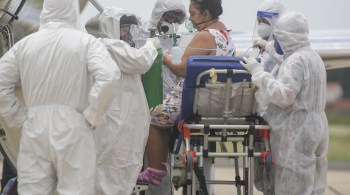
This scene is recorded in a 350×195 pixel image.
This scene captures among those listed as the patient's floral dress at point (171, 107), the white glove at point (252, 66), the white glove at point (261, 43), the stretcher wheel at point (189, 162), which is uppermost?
the white glove at point (252, 66)

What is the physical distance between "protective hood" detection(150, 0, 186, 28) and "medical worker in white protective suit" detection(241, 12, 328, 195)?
44.9 inches

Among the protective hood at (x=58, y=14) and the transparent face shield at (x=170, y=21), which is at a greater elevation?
the protective hood at (x=58, y=14)

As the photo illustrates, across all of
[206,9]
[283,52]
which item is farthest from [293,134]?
[206,9]

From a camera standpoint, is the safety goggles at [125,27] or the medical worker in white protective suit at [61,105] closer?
the medical worker in white protective suit at [61,105]

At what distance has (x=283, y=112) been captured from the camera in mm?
7281

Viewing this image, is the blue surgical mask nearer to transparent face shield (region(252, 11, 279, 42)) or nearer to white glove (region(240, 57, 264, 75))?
white glove (region(240, 57, 264, 75))

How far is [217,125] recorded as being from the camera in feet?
23.5

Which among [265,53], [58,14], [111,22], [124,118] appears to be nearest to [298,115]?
[265,53]

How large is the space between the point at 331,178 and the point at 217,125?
6.41 metres

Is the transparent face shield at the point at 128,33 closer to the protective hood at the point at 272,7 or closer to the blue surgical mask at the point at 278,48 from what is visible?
the blue surgical mask at the point at 278,48

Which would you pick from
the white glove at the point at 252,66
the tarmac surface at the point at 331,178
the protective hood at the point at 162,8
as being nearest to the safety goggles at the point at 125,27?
the protective hood at the point at 162,8

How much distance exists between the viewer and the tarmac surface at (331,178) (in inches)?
450

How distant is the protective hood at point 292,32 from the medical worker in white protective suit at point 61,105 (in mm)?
1330

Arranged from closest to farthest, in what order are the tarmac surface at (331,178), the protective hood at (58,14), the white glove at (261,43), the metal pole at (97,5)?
the protective hood at (58,14)
the white glove at (261,43)
the metal pole at (97,5)
the tarmac surface at (331,178)
